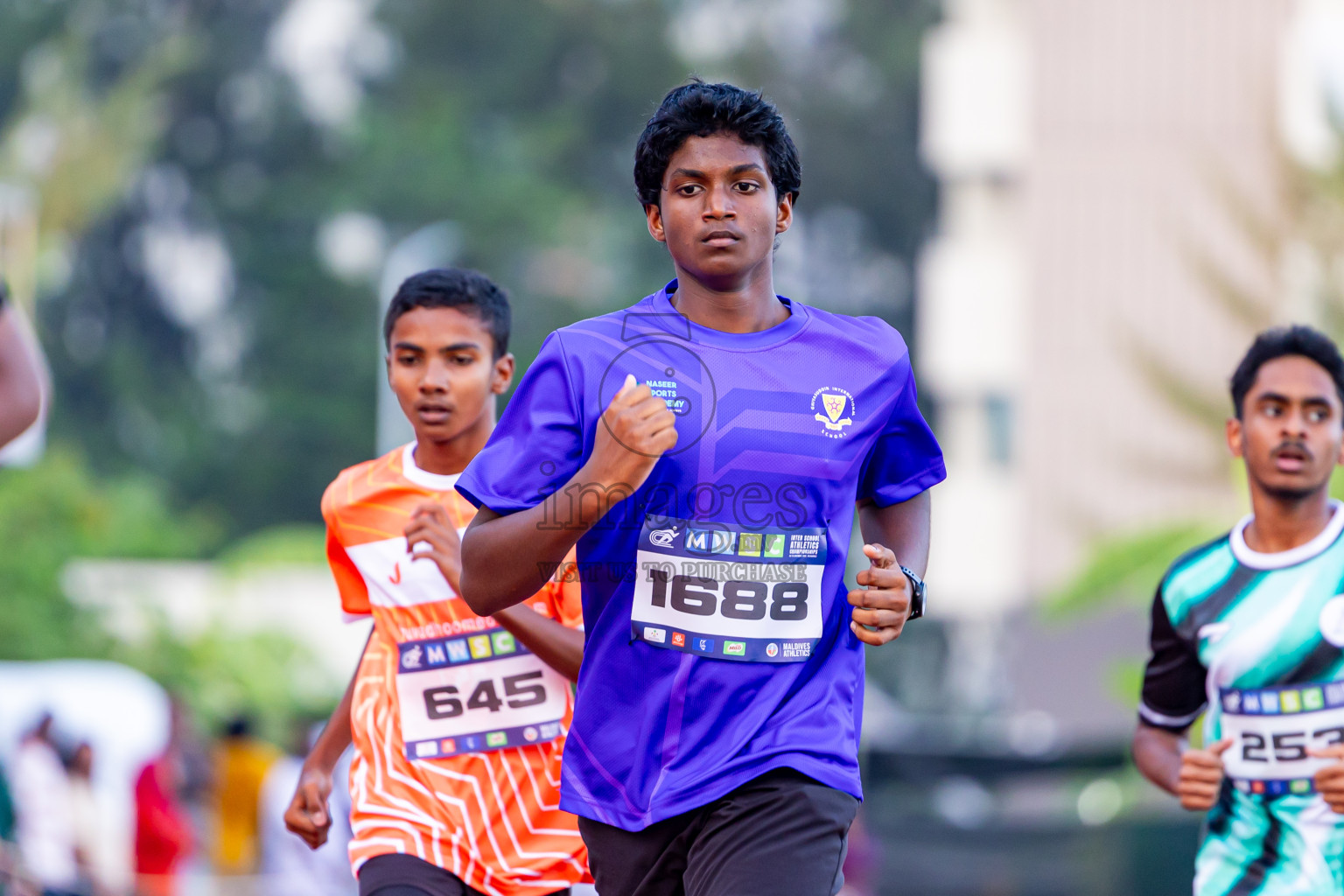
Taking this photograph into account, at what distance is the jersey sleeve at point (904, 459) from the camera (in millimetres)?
4137

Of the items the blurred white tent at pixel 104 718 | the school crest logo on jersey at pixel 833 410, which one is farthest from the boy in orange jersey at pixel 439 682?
the blurred white tent at pixel 104 718

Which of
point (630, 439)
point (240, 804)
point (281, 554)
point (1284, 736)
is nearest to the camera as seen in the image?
point (630, 439)

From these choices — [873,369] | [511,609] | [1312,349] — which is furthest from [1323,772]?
[511,609]

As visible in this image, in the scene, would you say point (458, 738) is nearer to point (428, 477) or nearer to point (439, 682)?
point (439, 682)

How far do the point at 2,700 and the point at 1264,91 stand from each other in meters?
20.3

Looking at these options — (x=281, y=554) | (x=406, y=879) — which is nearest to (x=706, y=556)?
(x=406, y=879)

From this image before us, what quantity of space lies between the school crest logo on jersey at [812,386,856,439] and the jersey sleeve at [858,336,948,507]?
Result: 6.7 inches

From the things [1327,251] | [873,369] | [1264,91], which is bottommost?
[873,369]

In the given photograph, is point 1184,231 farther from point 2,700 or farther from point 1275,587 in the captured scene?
point 1275,587

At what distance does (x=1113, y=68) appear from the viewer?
32031 mm

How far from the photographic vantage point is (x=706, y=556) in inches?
152

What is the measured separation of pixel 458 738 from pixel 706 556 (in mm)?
1230

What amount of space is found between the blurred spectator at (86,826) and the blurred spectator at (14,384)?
320 inches

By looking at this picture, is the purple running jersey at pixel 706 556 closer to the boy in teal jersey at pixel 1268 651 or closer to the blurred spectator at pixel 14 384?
the blurred spectator at pixel 14 384
